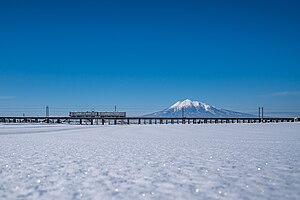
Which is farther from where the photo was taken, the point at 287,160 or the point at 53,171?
the point at 287,160

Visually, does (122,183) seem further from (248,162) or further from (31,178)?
(248,162)

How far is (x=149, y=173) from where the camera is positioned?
4.33 metres

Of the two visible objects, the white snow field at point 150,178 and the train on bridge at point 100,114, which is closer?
the white snow field at point 150,178

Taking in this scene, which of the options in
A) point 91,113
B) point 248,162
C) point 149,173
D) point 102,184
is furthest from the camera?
point 91,113

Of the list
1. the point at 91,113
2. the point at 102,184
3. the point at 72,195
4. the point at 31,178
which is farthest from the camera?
the point at 91,113

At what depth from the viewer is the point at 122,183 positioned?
3.70 meters

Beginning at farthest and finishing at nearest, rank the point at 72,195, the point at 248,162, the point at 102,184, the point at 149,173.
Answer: the point at 248,162 < the point at 149,173 < the point at 102,184 < the point at 72,195

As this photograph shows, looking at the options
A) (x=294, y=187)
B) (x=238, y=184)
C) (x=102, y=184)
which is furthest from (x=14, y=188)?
(x=294, y=187)

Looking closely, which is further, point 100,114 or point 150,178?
point 100,114

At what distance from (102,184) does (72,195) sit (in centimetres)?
57

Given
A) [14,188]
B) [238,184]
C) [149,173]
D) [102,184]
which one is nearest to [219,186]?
[238,184]

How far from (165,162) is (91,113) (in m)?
66.9

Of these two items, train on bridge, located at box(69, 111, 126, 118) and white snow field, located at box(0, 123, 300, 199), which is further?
train on bridge, located at box(69, 111, 126, 118)

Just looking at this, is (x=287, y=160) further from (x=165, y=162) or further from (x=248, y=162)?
(x=165, y=162)
